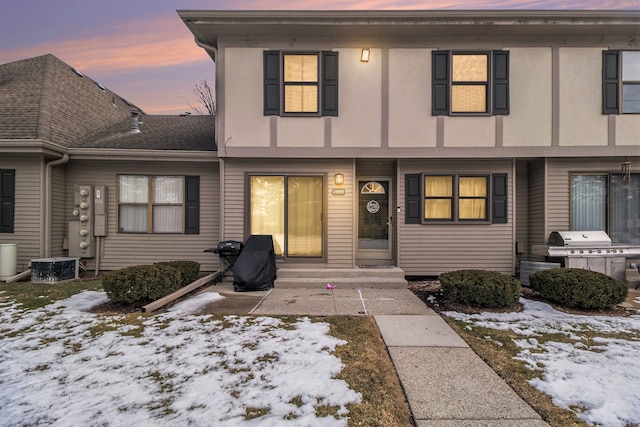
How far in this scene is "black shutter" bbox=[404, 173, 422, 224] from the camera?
288 inches

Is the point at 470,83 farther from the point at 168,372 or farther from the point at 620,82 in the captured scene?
the point at 168,372

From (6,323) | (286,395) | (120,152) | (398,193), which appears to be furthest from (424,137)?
(6,323)

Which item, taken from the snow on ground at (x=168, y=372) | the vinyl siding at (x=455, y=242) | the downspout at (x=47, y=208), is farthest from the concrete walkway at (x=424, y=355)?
the downspout at (x=47, y=208)

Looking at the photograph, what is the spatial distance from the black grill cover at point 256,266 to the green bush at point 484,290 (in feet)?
11.5

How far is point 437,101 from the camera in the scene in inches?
278

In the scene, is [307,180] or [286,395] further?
[307,180]

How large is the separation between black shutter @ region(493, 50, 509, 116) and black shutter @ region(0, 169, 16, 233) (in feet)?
37.9

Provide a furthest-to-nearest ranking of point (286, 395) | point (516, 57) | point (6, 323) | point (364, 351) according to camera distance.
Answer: point (516, 57), point (6, 323), point (364, 351), point (286, 395)

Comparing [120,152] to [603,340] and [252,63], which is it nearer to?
[252,63]

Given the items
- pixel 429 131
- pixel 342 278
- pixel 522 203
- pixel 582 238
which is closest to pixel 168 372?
pixel 342 278

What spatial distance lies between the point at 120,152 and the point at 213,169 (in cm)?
226

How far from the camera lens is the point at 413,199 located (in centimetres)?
734

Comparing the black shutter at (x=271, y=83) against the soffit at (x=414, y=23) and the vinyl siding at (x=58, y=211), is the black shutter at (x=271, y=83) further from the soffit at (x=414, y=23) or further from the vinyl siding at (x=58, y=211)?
the vinyl siding at (x=58, y=211)

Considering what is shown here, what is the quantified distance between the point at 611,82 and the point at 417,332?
25.0ft
